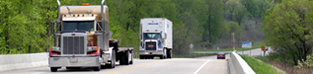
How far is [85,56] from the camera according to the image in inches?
849

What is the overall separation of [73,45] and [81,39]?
45 centimetres

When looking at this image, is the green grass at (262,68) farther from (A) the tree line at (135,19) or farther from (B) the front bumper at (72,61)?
(A) the tree line at (135,19)

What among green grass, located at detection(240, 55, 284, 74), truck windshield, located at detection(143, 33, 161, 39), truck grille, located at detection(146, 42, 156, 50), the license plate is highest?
truck windshield, located at detection(143, 33, 161, 39)

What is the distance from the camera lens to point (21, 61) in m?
24.7

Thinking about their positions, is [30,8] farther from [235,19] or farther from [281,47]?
[235,19]

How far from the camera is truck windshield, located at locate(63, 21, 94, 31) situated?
22.5 m

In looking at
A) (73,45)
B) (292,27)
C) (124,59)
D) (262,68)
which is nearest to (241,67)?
(73,45)

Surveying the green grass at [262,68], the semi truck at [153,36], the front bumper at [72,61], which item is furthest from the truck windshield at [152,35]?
the front bumper at [72,61]

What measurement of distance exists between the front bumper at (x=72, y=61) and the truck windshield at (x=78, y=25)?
1.60 m

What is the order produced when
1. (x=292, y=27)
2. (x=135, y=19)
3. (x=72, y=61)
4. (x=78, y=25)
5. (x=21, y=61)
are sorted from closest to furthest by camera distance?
1. (x=72, y=61)
2. (x=78, y=25)
3. (x=21, y=61)
4. (x=292, y=27)
5. (x=135, y=19)

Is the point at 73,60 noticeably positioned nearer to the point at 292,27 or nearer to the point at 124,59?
the point at 124,59

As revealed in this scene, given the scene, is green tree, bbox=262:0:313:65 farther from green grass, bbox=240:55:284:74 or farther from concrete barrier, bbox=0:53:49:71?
concrete barrier, bbox=0:53:49:71

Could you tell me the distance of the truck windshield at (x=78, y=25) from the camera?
22453 millimetres

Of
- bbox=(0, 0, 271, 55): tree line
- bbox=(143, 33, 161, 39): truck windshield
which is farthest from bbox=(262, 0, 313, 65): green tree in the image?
bbox=(143, 33, 161, 39): truck windshield
